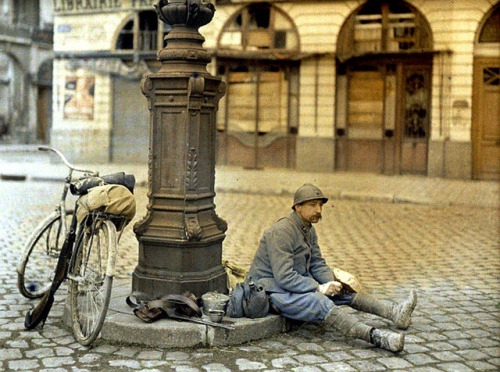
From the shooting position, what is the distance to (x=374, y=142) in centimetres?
2030

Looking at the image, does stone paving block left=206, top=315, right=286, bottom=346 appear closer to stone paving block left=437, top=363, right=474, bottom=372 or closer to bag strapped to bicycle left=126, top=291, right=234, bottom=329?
bag strapped to bicycle left=126, top=291, right=234, bottom=329

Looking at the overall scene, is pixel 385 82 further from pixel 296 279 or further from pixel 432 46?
pixel 296 279

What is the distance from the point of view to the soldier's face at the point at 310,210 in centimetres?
513

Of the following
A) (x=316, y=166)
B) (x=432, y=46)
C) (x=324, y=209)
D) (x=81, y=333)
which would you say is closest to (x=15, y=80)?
(x=316, y=166)

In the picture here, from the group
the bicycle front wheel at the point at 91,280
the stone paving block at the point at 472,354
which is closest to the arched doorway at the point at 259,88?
the bicycle front wheel at the point at 91,280

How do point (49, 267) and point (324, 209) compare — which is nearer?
point (49, 267)

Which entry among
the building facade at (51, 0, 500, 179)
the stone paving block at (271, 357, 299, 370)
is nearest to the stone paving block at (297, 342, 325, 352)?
the stone paving block at (271, 357, 299, 370)

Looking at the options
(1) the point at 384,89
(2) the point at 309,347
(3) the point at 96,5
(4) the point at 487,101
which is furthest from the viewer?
(3) the point at 96,5

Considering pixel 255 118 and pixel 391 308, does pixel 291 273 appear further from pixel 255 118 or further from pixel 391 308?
pixel 255 118

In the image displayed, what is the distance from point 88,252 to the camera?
5055 mm

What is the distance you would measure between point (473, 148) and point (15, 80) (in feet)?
83.2

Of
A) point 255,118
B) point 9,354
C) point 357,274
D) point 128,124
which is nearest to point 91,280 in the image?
point 9,354

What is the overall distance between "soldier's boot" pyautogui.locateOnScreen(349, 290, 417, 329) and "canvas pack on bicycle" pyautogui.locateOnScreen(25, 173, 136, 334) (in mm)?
1868

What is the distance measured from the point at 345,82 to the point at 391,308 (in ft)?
52.4
